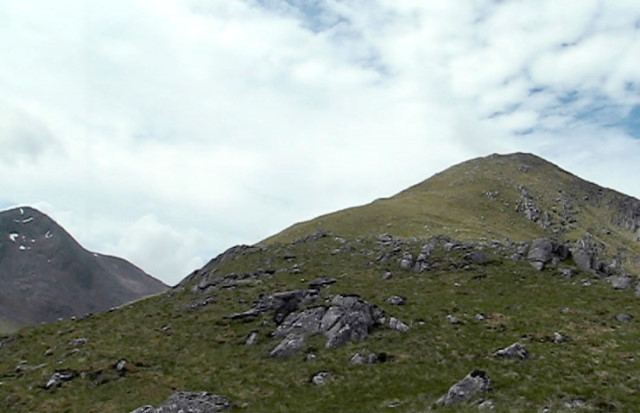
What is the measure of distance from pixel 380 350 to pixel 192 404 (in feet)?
40.4

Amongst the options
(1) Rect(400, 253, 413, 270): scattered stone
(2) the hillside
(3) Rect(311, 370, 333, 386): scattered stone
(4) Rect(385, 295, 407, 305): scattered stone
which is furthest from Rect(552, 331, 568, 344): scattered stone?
(1) Rect(400, 253, 413, 270): scattered stone

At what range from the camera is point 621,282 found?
42844 mm

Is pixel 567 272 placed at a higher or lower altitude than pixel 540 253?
lower

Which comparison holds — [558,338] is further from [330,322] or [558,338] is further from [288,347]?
[288,347]

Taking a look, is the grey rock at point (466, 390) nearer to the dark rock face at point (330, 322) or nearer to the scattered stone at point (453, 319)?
the dark rock face at point (330, 322)

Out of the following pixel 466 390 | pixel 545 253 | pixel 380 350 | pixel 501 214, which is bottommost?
pixel 466 390

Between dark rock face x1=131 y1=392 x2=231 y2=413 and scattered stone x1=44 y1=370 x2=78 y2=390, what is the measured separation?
386 inches

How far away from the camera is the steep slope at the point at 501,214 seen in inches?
4274

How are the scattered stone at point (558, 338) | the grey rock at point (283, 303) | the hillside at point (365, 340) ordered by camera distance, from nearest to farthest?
the hillside at point (365, 340)
the scattered stone at point (558, 338)
the grey rock at point (283, 303)

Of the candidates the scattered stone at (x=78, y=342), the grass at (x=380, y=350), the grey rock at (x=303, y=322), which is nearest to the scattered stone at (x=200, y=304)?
the grass at (x=380, y=350)

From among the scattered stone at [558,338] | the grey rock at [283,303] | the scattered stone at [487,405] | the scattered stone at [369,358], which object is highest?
the grey rock at [283,303]

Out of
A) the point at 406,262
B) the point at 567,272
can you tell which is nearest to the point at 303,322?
the point at 406,262

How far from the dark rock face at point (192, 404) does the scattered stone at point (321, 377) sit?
5130 mm

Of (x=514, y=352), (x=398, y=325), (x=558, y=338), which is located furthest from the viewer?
(x=398, y=325)
